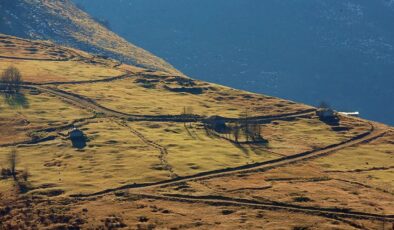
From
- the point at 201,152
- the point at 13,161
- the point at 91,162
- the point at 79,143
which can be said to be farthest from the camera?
the point at 79,143

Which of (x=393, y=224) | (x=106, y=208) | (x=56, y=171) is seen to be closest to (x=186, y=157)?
(x=56, y=171)

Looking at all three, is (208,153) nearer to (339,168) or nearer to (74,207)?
(339,168)

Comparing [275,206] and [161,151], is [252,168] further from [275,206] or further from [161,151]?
[275,206]

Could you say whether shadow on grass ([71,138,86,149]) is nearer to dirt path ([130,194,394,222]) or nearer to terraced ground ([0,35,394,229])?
terraced ground ([0,35,394,229])

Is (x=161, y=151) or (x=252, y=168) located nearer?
(x=252, y=168)

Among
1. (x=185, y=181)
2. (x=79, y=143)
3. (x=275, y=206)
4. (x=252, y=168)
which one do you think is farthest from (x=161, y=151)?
(x=275, y=206)

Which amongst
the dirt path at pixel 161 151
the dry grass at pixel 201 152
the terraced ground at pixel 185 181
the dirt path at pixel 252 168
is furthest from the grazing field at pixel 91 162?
the dry grass at pixel 201 152

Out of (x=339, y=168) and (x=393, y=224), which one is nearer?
(x=393, y=224)

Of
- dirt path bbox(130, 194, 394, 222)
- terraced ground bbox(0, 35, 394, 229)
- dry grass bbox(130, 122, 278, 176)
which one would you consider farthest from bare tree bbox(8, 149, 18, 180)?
dry grass bbox(130, 122, 278, 176)
